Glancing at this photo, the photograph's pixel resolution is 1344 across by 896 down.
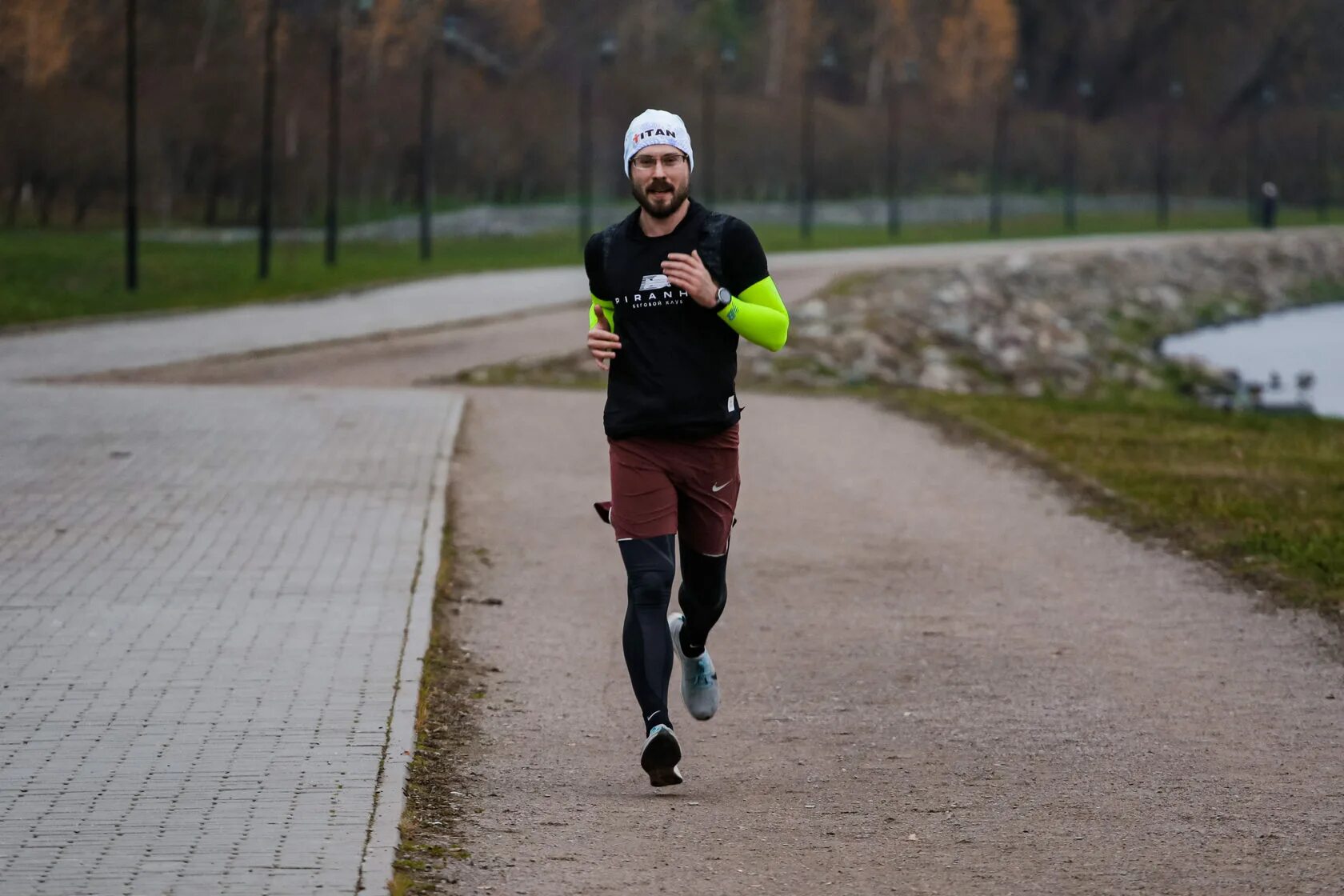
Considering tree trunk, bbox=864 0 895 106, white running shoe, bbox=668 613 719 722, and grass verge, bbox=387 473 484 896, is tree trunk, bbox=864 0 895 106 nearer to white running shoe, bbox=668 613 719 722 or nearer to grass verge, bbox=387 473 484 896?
grass verge, bbox=387 473 484 896

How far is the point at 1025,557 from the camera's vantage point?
11.4m

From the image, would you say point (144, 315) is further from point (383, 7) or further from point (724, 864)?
point (383, 7)

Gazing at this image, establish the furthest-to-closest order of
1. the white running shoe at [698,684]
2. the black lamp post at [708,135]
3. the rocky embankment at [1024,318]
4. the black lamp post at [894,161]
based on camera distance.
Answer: the black lamp post at [894,161]
the black lamp post at [708,135]
the rocky embankment at [1024,318]
the white running shoe at [698,684]

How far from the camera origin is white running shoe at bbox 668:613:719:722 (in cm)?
683

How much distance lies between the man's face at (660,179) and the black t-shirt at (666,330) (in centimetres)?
10

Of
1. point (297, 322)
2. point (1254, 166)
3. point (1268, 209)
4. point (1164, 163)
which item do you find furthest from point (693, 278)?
point (1254, 166)

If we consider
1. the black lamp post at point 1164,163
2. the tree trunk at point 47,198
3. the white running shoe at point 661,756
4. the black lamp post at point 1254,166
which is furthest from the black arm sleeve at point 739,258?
the black lamp post at point 1254,166

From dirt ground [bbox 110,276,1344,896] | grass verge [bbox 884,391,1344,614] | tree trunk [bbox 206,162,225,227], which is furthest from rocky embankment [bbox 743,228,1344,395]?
tree trunk [bbox 206,162,225,227]

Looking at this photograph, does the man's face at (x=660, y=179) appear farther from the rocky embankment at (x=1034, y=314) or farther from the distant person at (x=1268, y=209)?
the distant person at (x=1268, y=209)

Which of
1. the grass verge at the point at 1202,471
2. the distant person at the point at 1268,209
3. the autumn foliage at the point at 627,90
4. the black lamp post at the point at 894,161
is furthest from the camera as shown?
the distant person at the point at 1268,209

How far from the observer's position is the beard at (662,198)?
20.2ft

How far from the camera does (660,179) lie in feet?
20.2

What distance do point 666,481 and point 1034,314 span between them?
3508 centimetres

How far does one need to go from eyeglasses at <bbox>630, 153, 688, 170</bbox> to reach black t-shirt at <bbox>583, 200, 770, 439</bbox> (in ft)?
0.52
